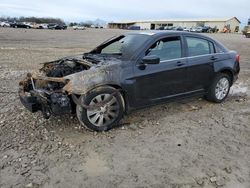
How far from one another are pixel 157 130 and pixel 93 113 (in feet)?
3.82

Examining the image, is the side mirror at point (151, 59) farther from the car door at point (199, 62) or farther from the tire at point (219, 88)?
the tire at point (219, 88)

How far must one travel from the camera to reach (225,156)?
441 cm

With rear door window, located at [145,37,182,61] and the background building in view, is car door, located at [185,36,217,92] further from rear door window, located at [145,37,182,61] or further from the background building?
the background building

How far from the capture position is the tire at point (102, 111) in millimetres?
4859

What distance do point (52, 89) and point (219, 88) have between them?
12.3 feet

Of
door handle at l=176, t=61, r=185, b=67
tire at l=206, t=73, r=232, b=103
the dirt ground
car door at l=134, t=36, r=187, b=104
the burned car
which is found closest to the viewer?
the dirt ground

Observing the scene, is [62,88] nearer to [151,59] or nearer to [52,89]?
[52,89]

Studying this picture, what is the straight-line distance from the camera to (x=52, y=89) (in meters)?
5.11

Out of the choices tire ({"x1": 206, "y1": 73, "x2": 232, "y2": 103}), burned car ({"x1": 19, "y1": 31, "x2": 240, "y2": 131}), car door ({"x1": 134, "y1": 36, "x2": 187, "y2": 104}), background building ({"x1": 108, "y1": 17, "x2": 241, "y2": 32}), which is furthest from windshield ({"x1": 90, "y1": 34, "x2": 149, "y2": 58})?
background building ({"x1": 108, "y1": 17, "x2": 241, "y2": 32})

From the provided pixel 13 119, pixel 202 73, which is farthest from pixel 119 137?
pixel 202 73

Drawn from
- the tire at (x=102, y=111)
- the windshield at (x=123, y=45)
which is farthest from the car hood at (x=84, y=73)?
the windshield at (x=123, y=45)

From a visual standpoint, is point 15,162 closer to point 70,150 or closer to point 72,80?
point 70,150

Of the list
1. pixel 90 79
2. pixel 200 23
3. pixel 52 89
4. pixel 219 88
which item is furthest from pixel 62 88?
pixel 200 23

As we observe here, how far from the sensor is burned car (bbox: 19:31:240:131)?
485 cm
